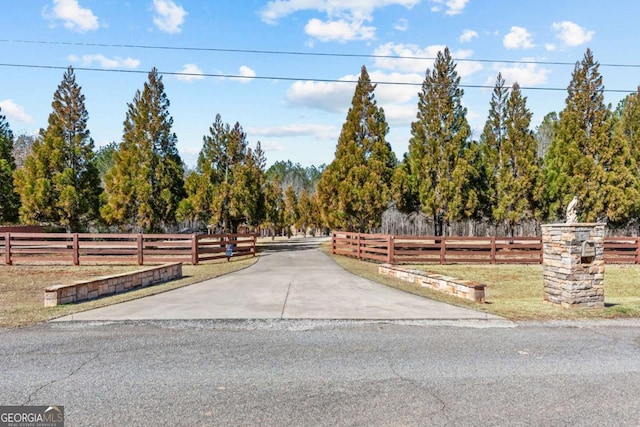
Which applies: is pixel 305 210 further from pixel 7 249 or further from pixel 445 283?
pixel 445 283

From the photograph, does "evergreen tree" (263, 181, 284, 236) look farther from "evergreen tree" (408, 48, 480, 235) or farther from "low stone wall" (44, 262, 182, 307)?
"low stone wall" (44, 262, 182, 307)

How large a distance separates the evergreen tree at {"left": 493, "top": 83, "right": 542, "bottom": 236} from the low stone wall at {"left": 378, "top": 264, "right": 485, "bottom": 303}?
12881 mm

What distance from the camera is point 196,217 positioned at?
23484 millimetres

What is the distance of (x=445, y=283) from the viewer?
9773mm

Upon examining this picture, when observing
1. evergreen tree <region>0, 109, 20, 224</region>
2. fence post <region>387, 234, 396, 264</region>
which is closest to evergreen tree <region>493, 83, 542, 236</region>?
fence post <region>387, 234, 396, 264</region>

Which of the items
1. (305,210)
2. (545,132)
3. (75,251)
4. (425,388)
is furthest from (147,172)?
(545,132)

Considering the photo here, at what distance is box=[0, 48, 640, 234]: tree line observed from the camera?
20.6 metres

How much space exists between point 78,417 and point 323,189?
21.6m

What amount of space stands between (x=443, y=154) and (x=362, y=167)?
4572 mm

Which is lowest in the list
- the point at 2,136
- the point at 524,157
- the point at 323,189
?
the point at 323,189

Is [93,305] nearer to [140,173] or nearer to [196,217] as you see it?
[140,173]

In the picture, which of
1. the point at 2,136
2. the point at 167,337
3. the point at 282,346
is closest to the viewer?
the point at 282,346

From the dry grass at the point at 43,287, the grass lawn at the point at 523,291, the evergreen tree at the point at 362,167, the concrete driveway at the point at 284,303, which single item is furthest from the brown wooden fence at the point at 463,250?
the dry grass at the point at 43,287

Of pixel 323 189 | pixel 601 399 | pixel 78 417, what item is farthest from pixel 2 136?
pixel 601 399
